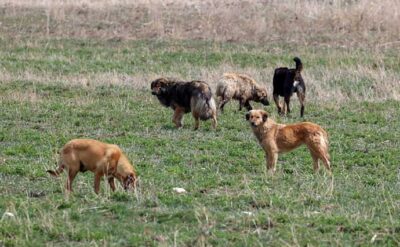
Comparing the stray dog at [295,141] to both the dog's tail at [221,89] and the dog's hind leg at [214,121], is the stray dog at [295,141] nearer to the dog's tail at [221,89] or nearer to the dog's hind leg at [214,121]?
the dog's hind leg at [214,121]

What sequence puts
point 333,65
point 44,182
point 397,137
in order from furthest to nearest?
point 333,65 < point 397,137 < point 44,182

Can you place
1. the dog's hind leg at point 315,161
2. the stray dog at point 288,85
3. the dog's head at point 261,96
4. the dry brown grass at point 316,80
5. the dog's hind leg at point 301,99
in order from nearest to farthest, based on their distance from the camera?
1. the dog's hind leg at point 315,161
2. the dog's hind leg at point 301,99
3. the stray dog at point 288,85
4. the dog's head at point 261,96
5. the dry brown grass at point 316,80

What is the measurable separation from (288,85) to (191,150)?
477cm

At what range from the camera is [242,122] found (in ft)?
55.0

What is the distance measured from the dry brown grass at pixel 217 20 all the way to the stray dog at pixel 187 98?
12.7 meters

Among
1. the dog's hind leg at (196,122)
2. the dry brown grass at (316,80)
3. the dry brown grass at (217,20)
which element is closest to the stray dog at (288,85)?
the dry brown grass at (316,80)

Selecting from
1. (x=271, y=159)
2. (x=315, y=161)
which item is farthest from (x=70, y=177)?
(x=315, y=161)

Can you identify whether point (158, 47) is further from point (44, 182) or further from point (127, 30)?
point (44, 182)

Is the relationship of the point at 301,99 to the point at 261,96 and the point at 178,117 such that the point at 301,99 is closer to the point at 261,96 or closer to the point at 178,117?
the point at 261,96

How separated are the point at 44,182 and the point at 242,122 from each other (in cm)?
632


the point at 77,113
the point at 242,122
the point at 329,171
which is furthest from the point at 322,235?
the point at 77,113

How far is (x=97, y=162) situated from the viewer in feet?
33.4

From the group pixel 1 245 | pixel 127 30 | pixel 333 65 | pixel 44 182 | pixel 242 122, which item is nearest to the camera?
pixel 1 245

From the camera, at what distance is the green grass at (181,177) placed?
8.38 m
